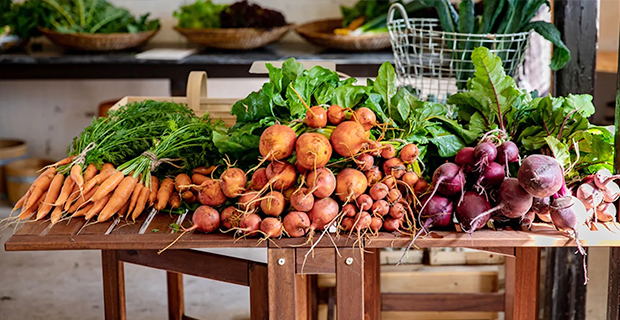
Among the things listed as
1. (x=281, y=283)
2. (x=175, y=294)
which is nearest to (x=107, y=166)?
(x=281, y=283)

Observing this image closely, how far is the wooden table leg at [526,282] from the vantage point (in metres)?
1.77

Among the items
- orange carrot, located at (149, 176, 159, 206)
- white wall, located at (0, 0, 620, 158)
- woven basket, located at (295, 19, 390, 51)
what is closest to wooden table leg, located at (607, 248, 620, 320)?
orange carrot, located at (149, 176, 159, 206)

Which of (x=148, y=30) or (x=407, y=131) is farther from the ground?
(x=148, y=30)

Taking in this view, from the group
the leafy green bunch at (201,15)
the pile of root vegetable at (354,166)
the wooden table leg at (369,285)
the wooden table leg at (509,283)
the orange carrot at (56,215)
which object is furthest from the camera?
the leafy green bunch at (201,15)

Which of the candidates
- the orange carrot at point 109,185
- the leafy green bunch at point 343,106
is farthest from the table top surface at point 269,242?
the leafy green bunch at point 343,106

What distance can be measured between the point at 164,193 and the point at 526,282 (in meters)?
0.98

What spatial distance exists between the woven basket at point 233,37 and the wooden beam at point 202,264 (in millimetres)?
2425

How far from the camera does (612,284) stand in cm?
174

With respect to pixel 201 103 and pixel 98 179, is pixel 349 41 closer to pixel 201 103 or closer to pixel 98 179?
pixel 201 103

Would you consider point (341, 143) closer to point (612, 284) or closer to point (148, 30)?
point (612, 284)

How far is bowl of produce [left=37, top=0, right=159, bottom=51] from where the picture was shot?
4.16 meters

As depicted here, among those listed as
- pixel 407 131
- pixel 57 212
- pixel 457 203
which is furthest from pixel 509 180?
pixel 57 212

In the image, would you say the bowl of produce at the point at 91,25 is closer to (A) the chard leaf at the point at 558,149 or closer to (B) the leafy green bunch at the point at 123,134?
(B) the leafy green bunch at the point at 123,134

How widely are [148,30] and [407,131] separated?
3.20 m
